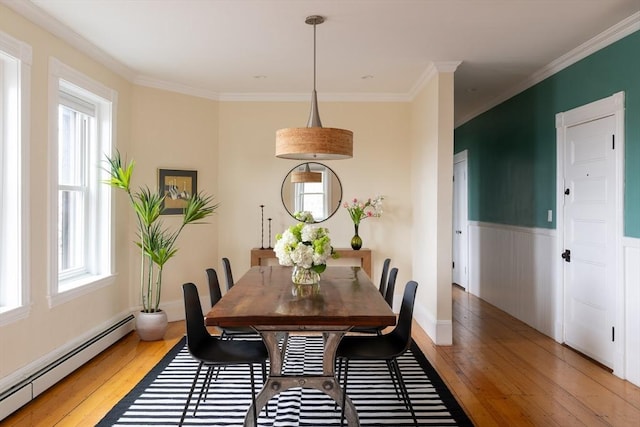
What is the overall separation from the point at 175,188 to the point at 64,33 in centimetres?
200

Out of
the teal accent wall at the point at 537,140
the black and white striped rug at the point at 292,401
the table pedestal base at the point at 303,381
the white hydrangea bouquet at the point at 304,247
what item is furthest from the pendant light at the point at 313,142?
the teal accent wall at the point at 537,140

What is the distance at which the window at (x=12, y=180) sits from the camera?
3010 mm

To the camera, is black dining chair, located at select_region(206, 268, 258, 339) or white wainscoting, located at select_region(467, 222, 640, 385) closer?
black dining chair, located at select_region(206, 268, 258, 339)

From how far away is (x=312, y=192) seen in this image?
570 centimetres

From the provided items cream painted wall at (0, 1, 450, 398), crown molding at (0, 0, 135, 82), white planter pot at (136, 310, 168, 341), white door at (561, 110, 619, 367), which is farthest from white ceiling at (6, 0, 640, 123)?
white planter pot at (136, 310, 168, 341)

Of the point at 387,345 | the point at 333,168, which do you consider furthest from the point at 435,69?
the point at 387,345

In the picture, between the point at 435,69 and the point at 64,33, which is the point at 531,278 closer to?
the point at 435,69

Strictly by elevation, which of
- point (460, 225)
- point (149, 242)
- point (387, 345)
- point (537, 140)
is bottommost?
point (387, 345)

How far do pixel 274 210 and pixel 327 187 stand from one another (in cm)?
70

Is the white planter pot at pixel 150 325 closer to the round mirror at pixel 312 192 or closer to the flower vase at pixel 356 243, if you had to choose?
the round mirror at pixel 312 192

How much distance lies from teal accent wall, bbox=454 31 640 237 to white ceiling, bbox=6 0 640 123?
0.22 m

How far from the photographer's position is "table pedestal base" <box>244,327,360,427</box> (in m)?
2.56

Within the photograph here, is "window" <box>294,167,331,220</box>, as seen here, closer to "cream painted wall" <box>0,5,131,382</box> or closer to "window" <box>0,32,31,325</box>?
"cream painted wall" <box>0,5,131,382</box>

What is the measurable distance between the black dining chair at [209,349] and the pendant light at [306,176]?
298 cm
